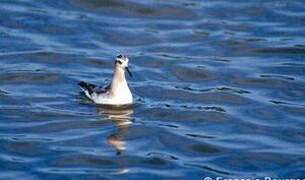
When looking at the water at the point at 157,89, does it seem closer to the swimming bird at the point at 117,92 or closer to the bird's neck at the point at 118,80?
the swimming bird at the point at 117,92

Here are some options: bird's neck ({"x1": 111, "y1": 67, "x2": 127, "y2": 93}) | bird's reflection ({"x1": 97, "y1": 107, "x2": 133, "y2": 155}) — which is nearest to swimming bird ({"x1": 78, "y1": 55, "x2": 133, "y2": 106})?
bird's neck ({"x1": 111, "y1": 67, "x2": 127, "y2": 93})

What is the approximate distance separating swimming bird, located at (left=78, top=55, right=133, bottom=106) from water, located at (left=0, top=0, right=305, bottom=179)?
0.65 ft

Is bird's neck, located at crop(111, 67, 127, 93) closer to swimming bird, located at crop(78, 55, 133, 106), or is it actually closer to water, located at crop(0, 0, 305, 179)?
swimming bird, located at crop(78, 55, 133, 106)

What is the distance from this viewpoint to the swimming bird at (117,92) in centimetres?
2173

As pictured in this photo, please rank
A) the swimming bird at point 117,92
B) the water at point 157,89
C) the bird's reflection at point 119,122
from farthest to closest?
1. the swimming bird at point 117,92
2. the bird's reflection at point 119,122
3. the water at point 157,89

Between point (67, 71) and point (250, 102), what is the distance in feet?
13.6

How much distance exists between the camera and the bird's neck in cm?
2175

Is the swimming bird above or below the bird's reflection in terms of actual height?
above

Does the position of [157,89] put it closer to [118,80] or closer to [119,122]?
[118,80]

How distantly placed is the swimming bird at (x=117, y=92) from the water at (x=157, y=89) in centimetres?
20

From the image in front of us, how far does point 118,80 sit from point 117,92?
30 cm

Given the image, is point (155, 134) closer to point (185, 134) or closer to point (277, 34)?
point (185, 134)

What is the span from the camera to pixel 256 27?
27938 millimetres

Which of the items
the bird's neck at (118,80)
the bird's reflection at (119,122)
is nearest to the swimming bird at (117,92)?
the bird's neck at (118,80)
